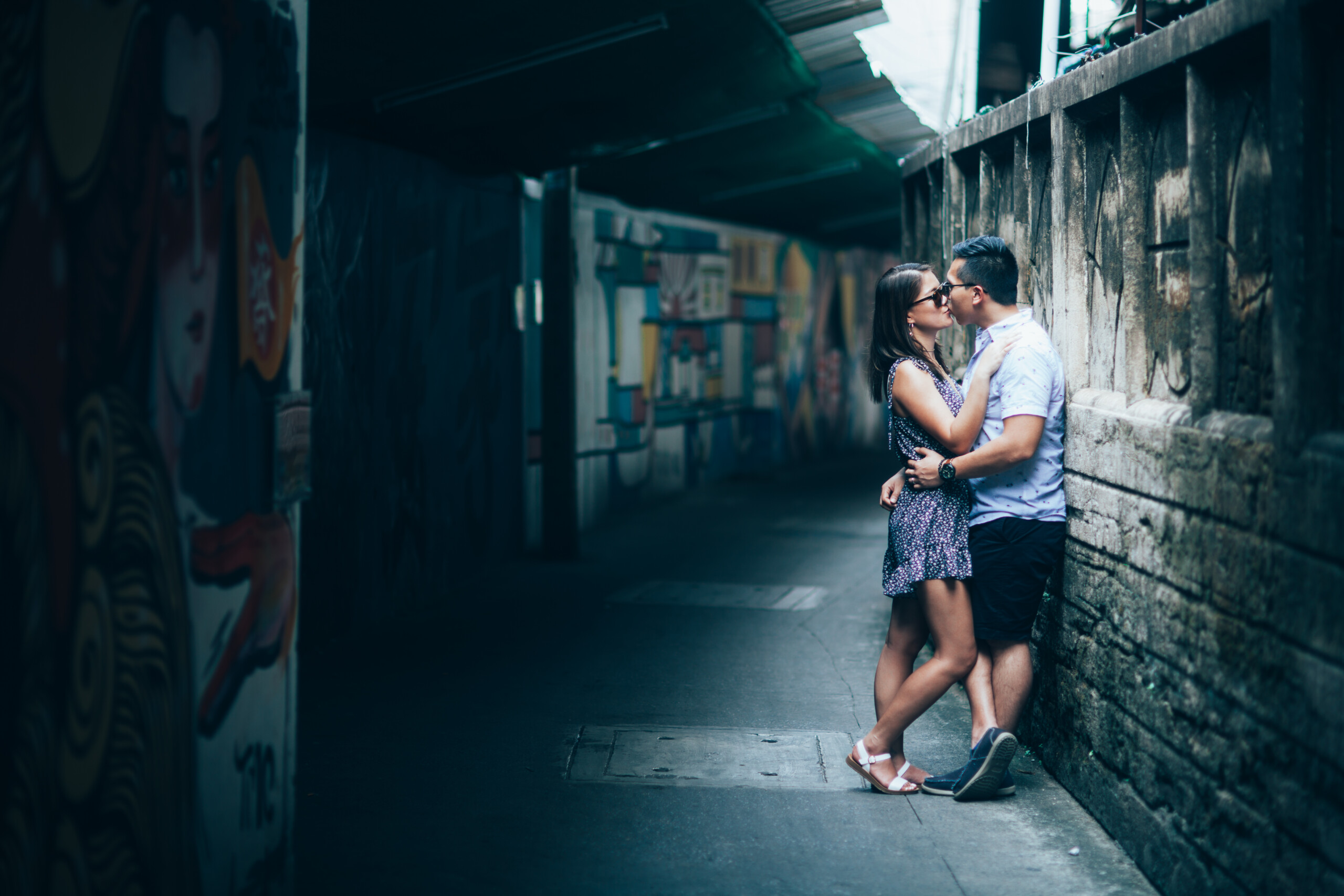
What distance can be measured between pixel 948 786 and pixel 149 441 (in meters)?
3.12

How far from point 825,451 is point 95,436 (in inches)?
721

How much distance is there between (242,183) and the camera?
334cm

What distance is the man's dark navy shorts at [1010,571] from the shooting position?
468 cm

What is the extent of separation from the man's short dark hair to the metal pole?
582cm

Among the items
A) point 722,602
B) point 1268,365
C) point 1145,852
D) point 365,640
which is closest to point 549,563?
point 722,602

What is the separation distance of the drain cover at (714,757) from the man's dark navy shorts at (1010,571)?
0.85 m

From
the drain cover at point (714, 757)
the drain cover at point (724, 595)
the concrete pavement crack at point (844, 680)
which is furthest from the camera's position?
the drain cover at point (724, 595)

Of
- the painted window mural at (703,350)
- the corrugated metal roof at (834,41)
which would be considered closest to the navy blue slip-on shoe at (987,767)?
the corrugated metal roof at (834,41)

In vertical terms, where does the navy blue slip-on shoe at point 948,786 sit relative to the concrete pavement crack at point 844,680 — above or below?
above

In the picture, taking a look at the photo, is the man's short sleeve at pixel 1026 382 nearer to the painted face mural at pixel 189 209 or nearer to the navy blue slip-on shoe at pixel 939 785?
the navy blue slip-on shoe at pixel 939 785

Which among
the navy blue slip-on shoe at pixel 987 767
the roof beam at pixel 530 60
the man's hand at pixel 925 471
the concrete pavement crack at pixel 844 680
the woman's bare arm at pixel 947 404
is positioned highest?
the roof beam at pixel 530 60

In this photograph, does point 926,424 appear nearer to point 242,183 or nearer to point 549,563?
point 242,183

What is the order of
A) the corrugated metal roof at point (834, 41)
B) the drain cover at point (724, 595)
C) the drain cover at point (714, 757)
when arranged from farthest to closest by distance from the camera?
the corrugated metal roof at point (834, 41), the drain cover at point (724, 595), the drain cover at point (714, 757)

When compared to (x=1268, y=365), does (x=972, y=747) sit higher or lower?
lower
